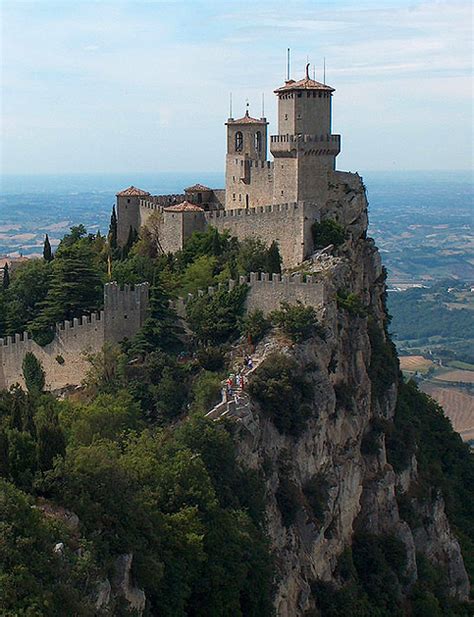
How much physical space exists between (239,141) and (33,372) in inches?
666

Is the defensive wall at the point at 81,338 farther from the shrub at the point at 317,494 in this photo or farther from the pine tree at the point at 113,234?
the shrub at the point at 317,494

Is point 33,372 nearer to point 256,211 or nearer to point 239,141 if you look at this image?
point 256,211

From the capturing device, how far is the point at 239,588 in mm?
32500

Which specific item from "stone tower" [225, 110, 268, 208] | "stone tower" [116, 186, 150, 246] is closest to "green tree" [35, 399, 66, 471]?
"stone tower" [225, 110, 268, 208]

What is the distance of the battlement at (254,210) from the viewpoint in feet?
162

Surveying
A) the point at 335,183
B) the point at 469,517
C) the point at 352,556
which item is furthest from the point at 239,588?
the point at 469,517

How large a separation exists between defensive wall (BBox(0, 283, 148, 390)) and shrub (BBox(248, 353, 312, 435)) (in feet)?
23.8

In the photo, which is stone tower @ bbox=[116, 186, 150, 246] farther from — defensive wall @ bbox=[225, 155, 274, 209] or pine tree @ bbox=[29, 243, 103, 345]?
pine tree @ bbox=[29, 243, 103, 345]

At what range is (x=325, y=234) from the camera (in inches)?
1956

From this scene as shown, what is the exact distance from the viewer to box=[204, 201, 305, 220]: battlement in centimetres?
4925

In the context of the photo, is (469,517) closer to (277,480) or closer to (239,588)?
(277,480)

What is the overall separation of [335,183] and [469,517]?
21.2 metres

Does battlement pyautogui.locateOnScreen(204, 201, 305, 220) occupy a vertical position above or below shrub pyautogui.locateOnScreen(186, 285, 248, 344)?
above

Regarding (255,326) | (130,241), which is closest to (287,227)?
(255,326)
